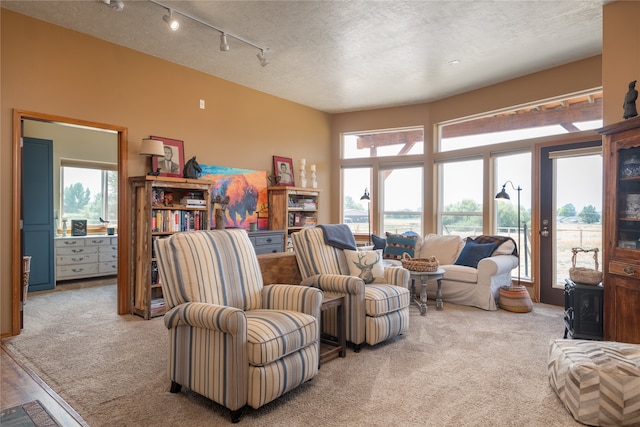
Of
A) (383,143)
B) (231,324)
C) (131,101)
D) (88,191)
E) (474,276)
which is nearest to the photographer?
(231,324)

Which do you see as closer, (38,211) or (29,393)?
(29,393)

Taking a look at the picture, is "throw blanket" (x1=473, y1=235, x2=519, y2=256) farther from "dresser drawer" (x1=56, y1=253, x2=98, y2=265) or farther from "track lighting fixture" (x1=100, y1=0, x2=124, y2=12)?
"dresser drawer" (x1=56, y1=253, x2=98, y2=265)

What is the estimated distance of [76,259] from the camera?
6.27 m

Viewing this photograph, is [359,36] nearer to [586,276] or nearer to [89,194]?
[586,276]

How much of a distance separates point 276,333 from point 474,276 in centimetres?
336

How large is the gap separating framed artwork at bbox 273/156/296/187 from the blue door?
3443mm

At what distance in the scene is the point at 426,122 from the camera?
21.6 feet

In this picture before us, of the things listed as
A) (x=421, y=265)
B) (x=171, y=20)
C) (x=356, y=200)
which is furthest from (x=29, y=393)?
(x=356, y=200)

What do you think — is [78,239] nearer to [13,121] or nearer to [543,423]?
[13,121]

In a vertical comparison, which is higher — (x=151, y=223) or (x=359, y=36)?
(x=359, y=36)

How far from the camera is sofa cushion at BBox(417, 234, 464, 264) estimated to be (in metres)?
5.39

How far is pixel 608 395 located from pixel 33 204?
6.95 meters

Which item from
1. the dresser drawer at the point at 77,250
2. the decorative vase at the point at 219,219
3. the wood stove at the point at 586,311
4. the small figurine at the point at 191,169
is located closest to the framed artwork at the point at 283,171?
the decorative vase at the point at 219,219

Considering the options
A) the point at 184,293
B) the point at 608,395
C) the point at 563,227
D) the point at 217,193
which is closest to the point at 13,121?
the point at 217,193
